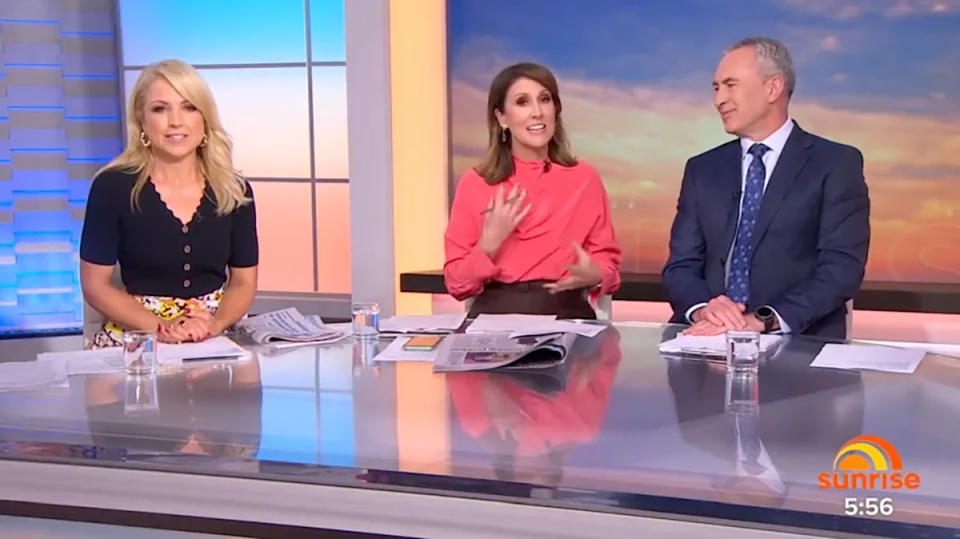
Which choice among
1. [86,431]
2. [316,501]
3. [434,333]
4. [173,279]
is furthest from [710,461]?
[173,279]

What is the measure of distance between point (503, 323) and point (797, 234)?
86cm

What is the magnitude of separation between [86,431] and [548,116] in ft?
6.13

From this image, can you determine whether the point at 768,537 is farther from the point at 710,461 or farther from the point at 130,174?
the point at 130,174

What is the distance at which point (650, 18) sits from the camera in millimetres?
4281

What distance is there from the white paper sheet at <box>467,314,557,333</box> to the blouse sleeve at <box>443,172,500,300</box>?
0.47m

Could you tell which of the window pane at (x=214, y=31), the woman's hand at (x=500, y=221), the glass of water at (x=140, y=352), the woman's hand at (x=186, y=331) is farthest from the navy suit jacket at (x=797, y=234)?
the window pane at (x=214, y=31)

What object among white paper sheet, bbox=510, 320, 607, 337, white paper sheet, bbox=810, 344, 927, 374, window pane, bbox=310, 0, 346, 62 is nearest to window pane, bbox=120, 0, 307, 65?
window pane, bbox=310, 0, 346, 62

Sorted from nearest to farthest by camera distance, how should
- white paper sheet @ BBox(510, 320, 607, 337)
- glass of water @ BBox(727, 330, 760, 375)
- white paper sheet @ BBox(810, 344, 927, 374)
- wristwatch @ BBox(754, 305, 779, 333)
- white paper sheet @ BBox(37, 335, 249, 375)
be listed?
glass of water @ BBox(727, 330, 760, 375)
white paper sheet @ BBox(810, 344, 927, 374)
white paper sheet @ BBox(37, 335, 249, 375)
white paper sheet @ BBox(510, 320, 607, 337)
wristwatch @ BBox(754, 305, 779, 333)

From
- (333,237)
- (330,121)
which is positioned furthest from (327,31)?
(333,237)

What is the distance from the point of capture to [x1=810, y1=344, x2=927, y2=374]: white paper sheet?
1917mm

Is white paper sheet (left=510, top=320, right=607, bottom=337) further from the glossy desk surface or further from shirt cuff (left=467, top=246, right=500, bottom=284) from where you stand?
shirt cuff (left=467, top=246, right=500, bottom=284)

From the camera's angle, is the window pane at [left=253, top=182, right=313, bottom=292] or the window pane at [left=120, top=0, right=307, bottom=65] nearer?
the window pane at [left=120, top=0, right=307, bottom=65]

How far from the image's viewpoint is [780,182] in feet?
9.08

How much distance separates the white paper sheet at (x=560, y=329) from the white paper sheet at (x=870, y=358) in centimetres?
50
